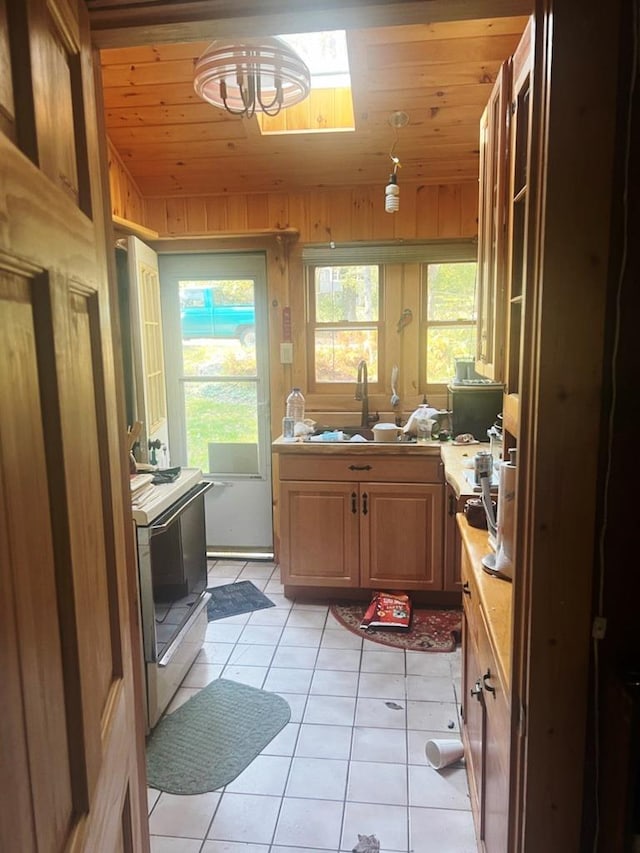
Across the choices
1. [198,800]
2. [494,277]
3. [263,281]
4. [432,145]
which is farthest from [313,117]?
[198,800]

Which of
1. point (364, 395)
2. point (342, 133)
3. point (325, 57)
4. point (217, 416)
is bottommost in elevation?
point (217, 416)

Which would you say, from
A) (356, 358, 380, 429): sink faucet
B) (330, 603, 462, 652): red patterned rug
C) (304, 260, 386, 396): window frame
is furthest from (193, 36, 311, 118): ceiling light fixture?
(330, 603, 462, 652): red patterned rug

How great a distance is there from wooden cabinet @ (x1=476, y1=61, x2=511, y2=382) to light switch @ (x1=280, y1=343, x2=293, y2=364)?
190cm

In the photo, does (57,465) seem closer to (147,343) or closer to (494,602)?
(494,602)

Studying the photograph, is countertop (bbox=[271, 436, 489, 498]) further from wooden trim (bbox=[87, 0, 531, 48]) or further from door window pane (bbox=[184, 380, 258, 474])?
wooden trim (bbox=[87, 0, 531, 48])

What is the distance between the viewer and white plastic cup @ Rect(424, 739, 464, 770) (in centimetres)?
219

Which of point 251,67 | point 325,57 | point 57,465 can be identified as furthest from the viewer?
point 325,57

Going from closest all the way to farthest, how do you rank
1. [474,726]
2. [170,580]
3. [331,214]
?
[474,726], [170,580], [331,214]

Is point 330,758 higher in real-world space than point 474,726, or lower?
lower

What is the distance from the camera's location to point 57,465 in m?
0.73

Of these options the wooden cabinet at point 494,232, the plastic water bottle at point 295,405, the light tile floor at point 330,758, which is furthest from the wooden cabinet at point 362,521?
the wooden cabinet at point 494,232

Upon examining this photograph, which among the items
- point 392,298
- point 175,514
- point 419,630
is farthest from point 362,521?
point 392,298

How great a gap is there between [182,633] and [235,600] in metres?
0.97

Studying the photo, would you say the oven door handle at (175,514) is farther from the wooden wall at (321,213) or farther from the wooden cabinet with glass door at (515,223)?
the wooden wall at (321,213)
